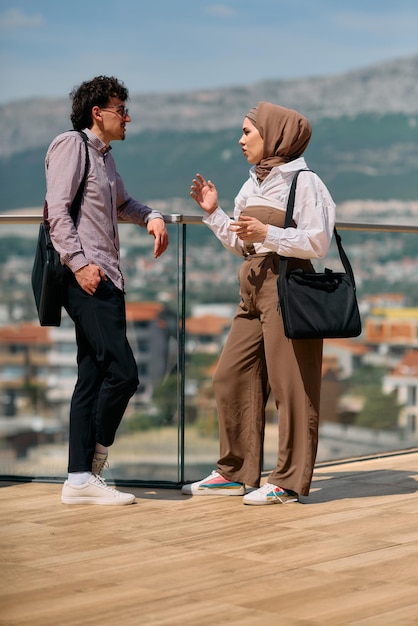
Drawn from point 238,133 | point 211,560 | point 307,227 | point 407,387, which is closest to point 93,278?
point 307,227

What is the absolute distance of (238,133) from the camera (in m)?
74.0

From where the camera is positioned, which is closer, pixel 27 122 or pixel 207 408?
pixel 207 408

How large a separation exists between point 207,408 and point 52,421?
0.54m

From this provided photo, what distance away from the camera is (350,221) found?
3.86 m

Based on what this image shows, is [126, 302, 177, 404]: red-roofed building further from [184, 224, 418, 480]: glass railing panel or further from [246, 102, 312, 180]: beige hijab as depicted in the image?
[246, 102, 312, 180]: beige hijab

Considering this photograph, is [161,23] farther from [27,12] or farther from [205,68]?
[27,12]

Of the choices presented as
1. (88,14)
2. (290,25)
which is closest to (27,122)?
(88,14)

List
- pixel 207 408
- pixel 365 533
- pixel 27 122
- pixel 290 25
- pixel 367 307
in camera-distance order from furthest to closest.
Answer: pixel 290 25 → pixel 27 122 → pixel 367 307 → pixel 207 408 → pixel 365 533

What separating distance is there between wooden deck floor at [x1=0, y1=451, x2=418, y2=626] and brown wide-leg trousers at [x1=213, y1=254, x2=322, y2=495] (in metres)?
0.13

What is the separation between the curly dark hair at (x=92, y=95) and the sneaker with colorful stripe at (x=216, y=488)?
3.80 ft

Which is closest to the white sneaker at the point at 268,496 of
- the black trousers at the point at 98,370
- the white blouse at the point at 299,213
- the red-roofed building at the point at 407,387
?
the black trousers at the point at 98,370

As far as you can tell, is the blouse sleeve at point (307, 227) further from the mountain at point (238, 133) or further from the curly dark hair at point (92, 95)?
the mountain at point (238, 133)

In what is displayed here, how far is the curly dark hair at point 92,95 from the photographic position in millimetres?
3236

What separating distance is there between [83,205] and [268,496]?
101 cm
